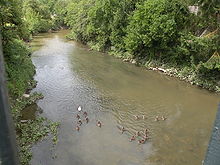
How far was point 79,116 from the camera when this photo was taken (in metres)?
13.2

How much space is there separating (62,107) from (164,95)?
22.1 ft

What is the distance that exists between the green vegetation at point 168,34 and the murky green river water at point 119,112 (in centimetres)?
141

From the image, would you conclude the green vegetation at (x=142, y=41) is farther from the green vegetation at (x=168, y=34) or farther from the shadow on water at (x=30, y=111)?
the shadow on water at (x=30, y=111)

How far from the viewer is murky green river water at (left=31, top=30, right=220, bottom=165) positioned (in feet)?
33.5

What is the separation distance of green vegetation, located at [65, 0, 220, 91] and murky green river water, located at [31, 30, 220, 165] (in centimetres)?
141

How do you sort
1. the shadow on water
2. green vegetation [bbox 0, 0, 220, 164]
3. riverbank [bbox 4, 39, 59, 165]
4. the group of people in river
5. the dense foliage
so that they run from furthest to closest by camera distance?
the shadow on water
green vegetation [bbox 0, 0, 220, 164]
the group of people in river
riverbank [bbox 4, 39, 59, 165]
the dense foliage

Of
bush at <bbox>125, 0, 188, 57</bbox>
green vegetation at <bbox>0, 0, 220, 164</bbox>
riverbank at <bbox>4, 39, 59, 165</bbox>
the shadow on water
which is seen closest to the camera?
riverbank at <bbox>4, 39, 59, 165</bbox>

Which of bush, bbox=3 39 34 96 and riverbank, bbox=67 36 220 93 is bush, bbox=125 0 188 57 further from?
bush, bbox=3 39 34 96

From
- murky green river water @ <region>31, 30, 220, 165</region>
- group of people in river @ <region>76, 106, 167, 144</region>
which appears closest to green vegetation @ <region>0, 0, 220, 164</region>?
murky green river water @ <region>31, 30, 220, 165</region>

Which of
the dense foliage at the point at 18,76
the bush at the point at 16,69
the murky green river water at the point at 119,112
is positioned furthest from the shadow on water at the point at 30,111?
the bush at the point at 16,69

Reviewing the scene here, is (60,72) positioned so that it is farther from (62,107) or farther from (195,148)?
Result: (195,148)

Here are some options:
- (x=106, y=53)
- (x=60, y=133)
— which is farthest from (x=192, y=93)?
(x=106, y=53)

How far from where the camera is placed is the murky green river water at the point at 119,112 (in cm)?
1021

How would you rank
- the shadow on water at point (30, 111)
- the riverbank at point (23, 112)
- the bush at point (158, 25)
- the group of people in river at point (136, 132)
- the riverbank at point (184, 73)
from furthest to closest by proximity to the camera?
the bush at point (158, 25), the riverbank at point (184, 73), the shadow on water at point (30, 111), the group of people in river at point (136, 132), the riverbank at point (23, 112)
